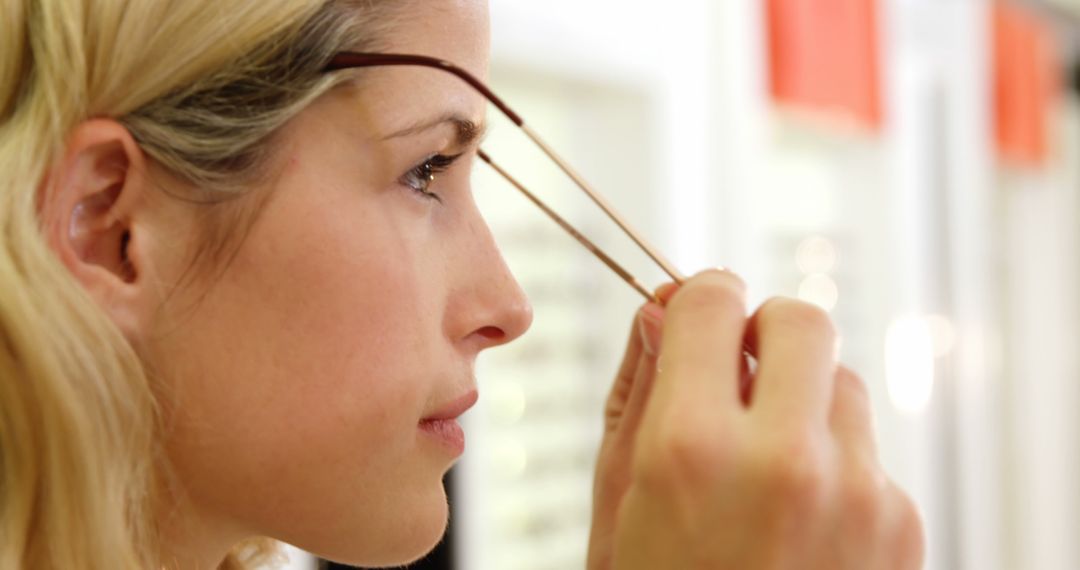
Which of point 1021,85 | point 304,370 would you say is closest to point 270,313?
point 304,370

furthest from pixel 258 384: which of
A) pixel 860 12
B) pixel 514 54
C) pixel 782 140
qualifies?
pixel 782 140

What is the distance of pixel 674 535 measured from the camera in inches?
20.2

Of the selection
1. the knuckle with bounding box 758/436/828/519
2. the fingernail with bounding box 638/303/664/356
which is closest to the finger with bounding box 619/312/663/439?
the fingernail with bounding box 638/303/664/356

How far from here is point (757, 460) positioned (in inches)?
19.7

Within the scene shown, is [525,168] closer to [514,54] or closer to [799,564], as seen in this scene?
[514,54]

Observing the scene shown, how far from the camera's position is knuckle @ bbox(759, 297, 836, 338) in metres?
0.56

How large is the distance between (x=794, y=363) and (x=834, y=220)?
238 centimetres

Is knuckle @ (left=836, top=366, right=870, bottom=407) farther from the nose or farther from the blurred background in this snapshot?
the blurred background

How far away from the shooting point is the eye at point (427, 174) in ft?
2.20

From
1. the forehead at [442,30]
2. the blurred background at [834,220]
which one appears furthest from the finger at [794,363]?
the blurred background at [834,220]

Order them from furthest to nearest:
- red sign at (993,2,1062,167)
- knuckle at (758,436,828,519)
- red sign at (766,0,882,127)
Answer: red sign at (993,2,1062,167)
red sign at (766,0,882,127)
knuckle at (758,436,828,519)

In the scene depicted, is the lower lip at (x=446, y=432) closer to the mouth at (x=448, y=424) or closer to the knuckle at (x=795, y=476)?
the mouth at (x=448, y=424)

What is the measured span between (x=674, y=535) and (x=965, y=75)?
294 cm

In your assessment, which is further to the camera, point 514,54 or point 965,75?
point 965,75
